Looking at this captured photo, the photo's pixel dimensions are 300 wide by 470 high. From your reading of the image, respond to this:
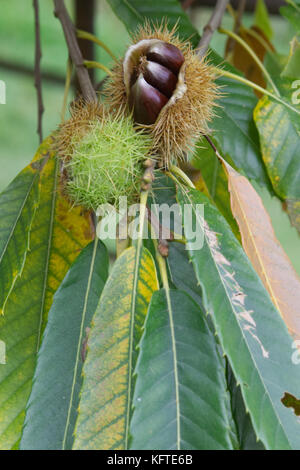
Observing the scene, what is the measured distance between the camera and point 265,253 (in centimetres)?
55

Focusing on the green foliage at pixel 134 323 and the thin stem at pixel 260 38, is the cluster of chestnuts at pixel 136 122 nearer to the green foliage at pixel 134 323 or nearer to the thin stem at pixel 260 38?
the green foliage at pixel 134 323

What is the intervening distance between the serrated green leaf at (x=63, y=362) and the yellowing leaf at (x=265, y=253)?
0.16 metres

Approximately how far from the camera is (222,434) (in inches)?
17.0

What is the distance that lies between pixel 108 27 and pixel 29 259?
3648mm

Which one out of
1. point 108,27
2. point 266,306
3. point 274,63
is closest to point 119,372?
point 266,306

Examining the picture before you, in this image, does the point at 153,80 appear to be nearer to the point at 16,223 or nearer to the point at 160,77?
the point at 160,77

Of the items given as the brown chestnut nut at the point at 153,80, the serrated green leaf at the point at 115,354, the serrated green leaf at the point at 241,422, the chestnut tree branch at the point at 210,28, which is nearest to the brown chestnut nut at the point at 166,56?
the brown chestnut nut at the point at 153,80

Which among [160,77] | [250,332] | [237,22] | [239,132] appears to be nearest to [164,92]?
[160,77]

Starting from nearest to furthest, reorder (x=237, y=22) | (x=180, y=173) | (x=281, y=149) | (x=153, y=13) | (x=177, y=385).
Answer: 1. (x=177, y=385)
2. (x=180, y=173)
3. (x=281, y=149)
4. (x=153, y=13)
5. (x=237, y=22)

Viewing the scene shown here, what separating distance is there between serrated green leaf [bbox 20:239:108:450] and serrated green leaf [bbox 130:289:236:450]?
0.10 m

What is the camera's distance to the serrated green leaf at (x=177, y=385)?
1.42 ft

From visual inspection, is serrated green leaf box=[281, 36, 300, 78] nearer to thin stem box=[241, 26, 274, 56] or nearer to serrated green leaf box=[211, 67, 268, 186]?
serrated green leaf box=[211, 67, 268, 186]

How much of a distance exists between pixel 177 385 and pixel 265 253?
0.57 ft

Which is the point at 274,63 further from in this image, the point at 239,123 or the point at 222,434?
the point at 222,434
